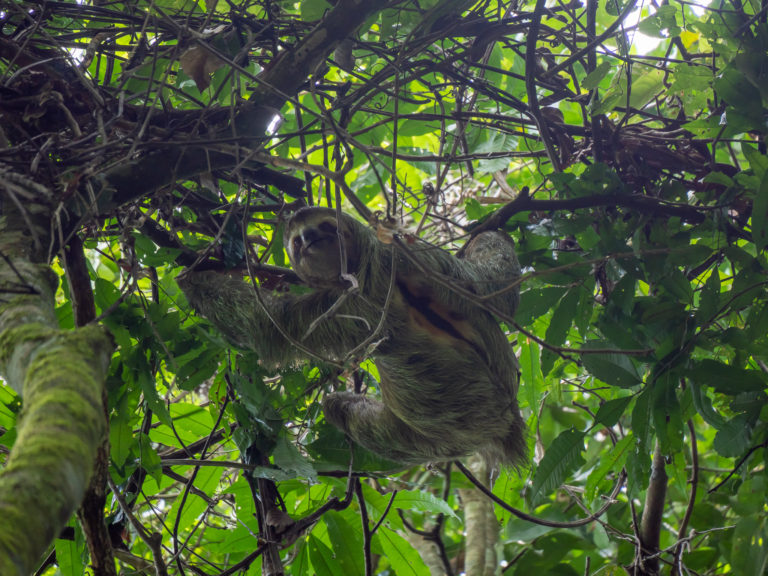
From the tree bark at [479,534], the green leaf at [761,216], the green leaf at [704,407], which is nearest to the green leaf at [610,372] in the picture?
the green leaf at [704,407]

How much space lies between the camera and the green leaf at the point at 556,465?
11.5 feet

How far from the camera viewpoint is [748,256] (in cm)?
328

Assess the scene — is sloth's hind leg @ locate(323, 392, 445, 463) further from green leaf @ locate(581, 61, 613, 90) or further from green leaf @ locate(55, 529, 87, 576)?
green leaf @ locate(581, 61, 613, 90)

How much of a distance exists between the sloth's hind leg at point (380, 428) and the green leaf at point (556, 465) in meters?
0.96

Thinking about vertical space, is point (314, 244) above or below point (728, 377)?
above

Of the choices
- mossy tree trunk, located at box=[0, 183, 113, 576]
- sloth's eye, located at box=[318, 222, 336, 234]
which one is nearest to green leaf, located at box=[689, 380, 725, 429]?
sloth's eye, located at box=[318, 222, 336, 234]

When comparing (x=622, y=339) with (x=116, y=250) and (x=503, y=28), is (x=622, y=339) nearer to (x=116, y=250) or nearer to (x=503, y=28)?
(x=503, y=28)

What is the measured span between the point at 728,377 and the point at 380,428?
206 centimetres

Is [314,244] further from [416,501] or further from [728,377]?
[728,377]

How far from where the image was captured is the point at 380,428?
168 inches

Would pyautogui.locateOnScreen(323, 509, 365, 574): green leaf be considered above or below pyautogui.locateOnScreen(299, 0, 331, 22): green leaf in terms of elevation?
below

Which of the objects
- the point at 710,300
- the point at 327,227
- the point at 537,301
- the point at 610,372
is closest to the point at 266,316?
the point at 327,227

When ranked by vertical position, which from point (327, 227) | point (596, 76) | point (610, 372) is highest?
point (596, 76)

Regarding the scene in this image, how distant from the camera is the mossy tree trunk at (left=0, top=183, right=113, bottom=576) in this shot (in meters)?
1.07
